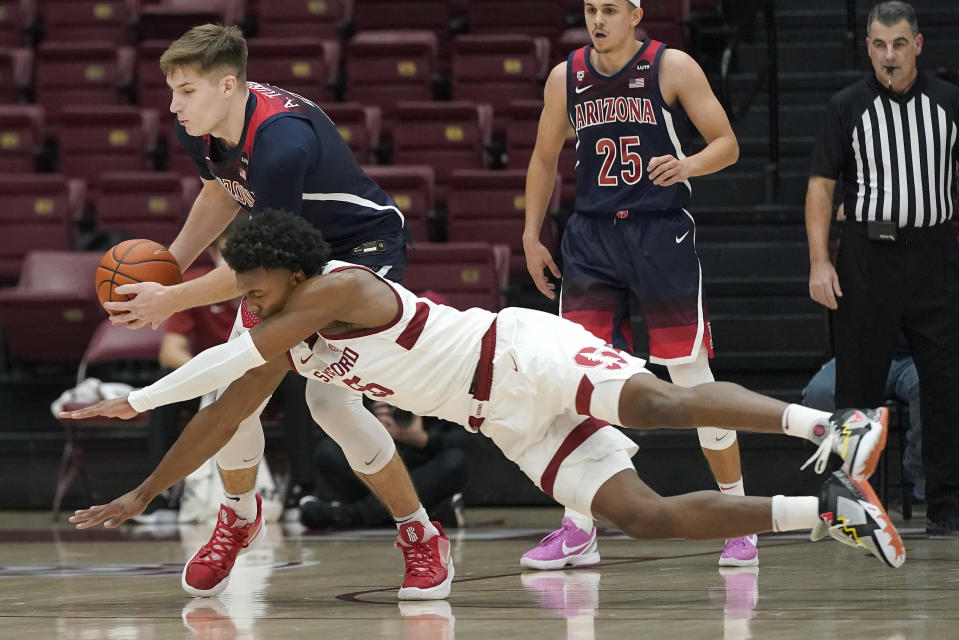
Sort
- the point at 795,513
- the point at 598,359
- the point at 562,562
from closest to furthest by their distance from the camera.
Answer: the point at 795,513
the point at 598,359
the point at 562,562

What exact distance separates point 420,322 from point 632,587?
1024 millimetres

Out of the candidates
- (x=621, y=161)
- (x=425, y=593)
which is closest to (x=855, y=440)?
(x=425, y=593)

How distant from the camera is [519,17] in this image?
10.2 m

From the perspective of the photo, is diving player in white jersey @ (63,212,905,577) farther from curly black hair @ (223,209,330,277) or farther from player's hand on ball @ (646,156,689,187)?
player's hand on ball @ (646,156,689,187)

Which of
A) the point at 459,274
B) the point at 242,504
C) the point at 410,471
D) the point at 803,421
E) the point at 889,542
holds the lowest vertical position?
the point at 410,471

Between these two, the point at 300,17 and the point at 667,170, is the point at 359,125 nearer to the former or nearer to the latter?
the point at 300,17

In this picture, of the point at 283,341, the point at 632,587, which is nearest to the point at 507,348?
the point at 283,341

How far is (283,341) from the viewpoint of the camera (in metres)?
3.60

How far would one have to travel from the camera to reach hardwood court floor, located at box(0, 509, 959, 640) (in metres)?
3.31

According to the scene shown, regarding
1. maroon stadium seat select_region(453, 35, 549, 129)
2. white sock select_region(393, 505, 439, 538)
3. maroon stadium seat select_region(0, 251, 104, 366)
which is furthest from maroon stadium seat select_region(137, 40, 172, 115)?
white sock select_region(393, 505, 439, 538)

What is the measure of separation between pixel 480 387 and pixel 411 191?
15.3 feet

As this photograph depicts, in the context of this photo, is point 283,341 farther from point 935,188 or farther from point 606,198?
point 935,188

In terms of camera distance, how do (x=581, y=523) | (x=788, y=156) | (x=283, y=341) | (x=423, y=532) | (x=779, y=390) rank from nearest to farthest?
1. (x=283, y=341)
2. (x=423, y=532)
3. (x=581, y=523)
4. (x=779, y=390)
5. (x=788, y=156)

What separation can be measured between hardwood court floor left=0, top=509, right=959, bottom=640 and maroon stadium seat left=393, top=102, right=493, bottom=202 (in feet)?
11.9
